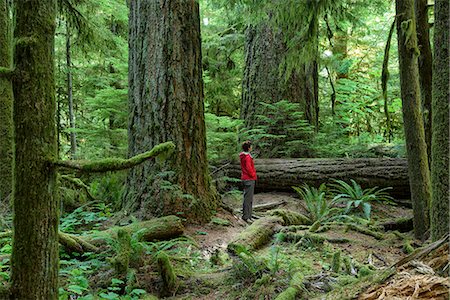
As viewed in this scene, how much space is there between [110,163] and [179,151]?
4012mm

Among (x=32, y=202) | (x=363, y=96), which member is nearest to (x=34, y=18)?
(x=32, y=202)

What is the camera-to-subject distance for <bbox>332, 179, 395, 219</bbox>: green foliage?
8505 millimetres

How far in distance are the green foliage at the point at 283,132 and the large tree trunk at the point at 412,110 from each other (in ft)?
17.6

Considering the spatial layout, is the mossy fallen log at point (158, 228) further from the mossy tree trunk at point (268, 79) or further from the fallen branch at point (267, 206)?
the mossy tree trunk at point (268, 79)

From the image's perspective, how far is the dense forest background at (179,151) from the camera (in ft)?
8.35

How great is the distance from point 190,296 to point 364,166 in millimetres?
6950

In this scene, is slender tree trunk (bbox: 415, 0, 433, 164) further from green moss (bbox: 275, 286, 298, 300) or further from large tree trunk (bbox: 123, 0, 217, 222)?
green moss (bbox: 275, 286, 298, 300)

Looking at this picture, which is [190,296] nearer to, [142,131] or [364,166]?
[142,131]

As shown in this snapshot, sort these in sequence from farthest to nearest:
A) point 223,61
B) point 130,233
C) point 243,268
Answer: point 223,61 → point 130,233 → point 243,268

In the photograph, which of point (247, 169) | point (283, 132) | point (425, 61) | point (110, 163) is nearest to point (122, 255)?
point (110, 163)

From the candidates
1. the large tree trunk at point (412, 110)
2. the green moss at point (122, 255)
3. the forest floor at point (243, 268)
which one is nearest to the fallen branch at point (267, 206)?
the forest floor at point (243, 268)

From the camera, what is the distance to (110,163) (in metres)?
2.64

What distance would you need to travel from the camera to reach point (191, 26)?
23.0 feet

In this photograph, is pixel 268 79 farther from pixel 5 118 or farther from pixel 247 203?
pixel 5 118
